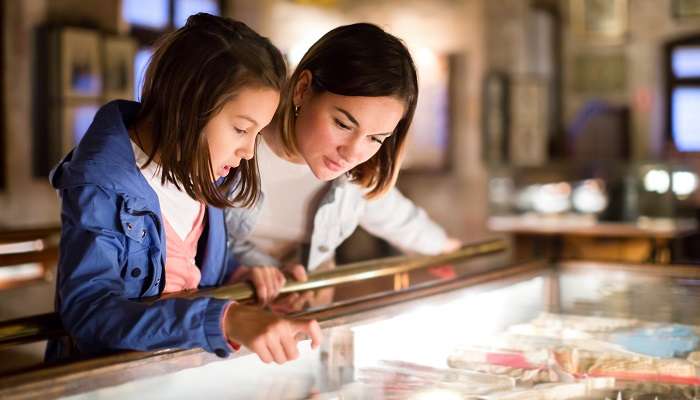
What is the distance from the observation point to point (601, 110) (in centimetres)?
1296

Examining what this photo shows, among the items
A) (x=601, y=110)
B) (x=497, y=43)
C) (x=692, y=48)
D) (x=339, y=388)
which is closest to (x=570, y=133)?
(x=601, y=110)

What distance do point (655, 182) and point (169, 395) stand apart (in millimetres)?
7033

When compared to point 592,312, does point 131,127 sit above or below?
above

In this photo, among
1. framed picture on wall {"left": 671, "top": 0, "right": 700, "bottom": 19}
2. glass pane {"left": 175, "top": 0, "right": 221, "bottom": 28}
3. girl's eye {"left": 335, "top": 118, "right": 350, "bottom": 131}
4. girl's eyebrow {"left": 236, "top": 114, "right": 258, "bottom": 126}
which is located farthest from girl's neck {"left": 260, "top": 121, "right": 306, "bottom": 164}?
framed picture on wall {"left": 671, "top": 0, "right": 700, "bottom": 19}

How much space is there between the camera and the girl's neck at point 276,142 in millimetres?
1677

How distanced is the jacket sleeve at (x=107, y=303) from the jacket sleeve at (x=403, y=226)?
981mm

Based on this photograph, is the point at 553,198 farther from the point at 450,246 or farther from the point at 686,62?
the point at 450,246

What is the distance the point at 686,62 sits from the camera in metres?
12.6

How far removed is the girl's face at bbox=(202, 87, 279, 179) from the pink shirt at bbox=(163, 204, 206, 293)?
238 mm

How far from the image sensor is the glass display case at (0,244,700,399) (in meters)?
1.13

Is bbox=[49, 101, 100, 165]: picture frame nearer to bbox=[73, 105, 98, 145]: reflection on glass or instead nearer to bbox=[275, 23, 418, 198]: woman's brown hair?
bbox=[73, 105, 98, 145]: reflection on glass

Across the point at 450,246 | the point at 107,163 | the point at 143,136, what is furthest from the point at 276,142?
the point at 450,246

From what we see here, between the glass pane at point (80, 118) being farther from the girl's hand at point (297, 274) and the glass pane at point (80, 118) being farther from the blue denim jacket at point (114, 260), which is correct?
the blue denim jacket at point (114, 260)

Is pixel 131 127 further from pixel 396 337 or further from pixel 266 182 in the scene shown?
pixel 396 337
